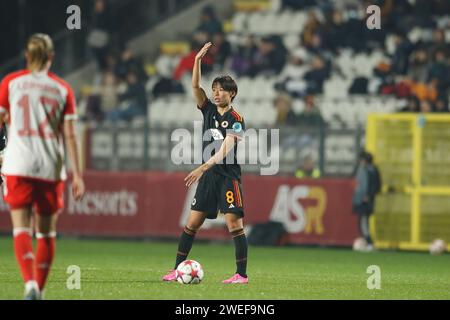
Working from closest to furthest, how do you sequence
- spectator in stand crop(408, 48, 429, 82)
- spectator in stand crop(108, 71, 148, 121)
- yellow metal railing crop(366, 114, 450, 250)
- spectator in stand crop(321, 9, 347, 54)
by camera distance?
yellow metal railing crop(366, 114, 450, 250) → spectator in stand crop(408, 48, 429, 82) → spectator in stand crop(108, 71, 148, 121) → spectator in stand crop(321, 9, 347, 54)

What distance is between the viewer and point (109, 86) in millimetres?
25781

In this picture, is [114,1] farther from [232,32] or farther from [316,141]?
[316,141]

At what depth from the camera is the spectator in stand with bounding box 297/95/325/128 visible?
22.0 m

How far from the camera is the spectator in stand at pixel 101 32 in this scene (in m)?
26.8

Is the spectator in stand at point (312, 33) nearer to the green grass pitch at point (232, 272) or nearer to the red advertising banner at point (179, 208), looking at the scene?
the red advertising banner at point (179, 208)

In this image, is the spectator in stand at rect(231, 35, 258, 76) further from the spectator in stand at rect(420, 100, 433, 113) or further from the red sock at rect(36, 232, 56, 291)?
the red sock at rect(36, 232, 56, 291)

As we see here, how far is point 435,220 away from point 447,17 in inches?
245

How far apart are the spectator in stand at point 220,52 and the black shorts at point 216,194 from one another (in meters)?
13.4

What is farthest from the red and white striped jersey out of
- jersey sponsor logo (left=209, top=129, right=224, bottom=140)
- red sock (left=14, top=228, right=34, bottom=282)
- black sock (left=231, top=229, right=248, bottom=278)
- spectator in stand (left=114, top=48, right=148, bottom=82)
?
spectator in stand (left=114, top=48, right=148, bottom=82)

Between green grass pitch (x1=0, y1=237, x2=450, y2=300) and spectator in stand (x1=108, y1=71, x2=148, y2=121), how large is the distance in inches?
136

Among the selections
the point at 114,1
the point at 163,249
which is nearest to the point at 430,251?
the point at 163,249

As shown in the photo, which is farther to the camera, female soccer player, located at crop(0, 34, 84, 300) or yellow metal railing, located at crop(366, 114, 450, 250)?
yellow metal railing, located at crop(366, 114, 450, 250)

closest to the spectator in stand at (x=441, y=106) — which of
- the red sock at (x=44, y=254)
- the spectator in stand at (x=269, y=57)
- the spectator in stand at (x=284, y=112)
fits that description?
the spectator in stand at (x=284, y=112)

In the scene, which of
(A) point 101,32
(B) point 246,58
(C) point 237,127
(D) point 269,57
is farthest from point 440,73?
(C) point 237,127
